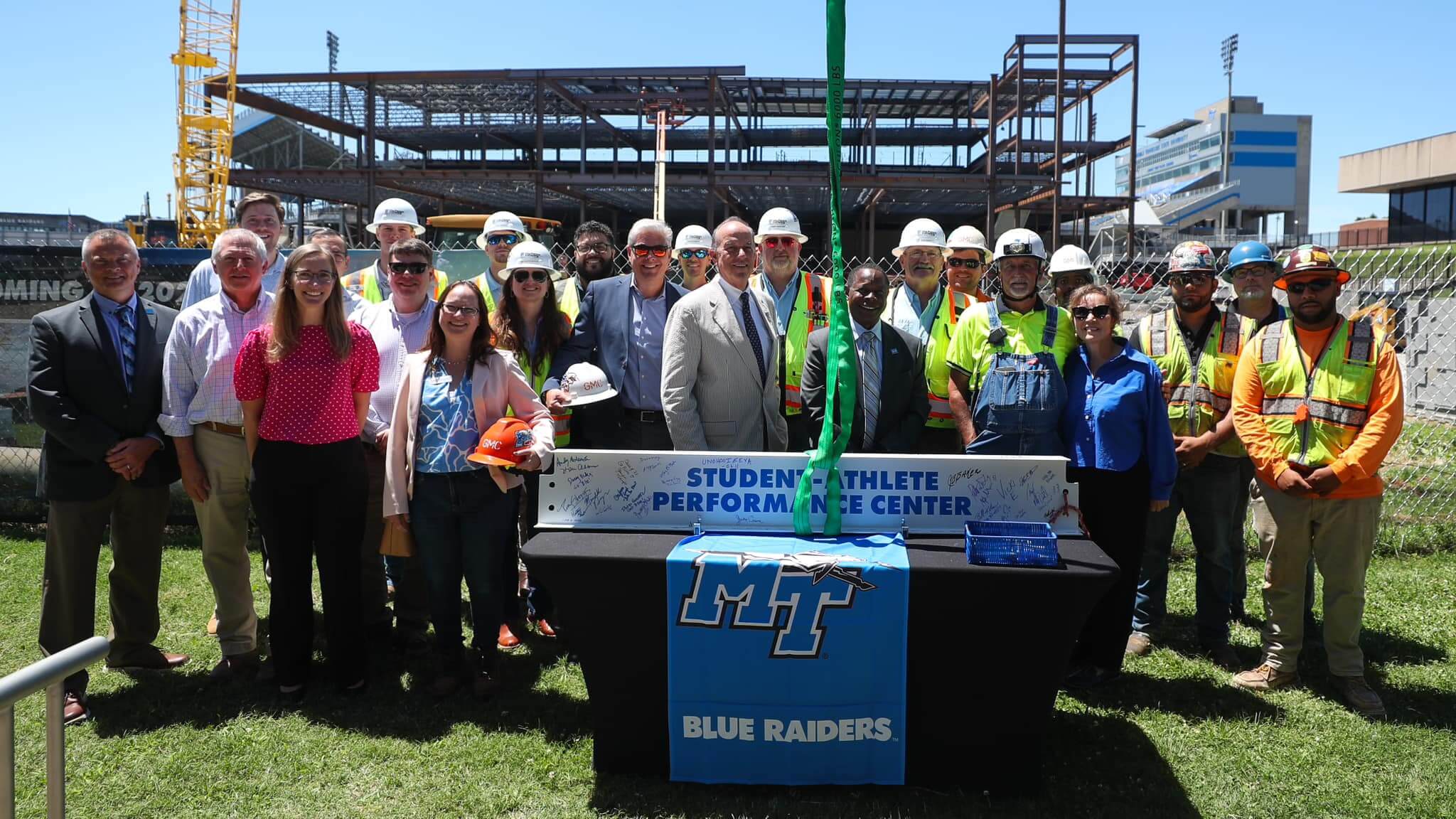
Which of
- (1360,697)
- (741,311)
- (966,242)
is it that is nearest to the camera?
(1360,697)

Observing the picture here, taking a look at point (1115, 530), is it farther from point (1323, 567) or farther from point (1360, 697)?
point (1360, 697)

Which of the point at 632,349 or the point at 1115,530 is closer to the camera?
the point at 1115,530

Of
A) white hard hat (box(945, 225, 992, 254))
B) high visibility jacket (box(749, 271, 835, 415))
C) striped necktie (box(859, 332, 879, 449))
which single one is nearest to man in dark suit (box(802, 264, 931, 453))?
striped necktie (box(859, 332, 879, 449))

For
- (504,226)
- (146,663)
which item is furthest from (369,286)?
(146,663)

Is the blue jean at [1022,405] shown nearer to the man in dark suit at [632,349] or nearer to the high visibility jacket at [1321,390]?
the high visibility jacket at [1321,390]

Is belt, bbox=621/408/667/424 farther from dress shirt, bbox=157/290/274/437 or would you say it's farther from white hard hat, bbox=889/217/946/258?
dress shirt, bbox=157/290/274/437

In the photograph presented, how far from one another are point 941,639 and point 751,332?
6.22ft

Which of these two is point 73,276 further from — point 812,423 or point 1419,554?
point 1419,554

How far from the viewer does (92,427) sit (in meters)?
4.45

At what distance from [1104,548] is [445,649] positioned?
3.24m

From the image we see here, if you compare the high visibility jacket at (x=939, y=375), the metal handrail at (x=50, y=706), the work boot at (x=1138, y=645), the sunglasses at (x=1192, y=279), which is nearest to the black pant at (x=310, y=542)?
the metal handrail at (x=50, y=706)

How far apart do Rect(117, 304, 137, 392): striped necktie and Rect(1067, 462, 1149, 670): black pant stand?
4.60 m

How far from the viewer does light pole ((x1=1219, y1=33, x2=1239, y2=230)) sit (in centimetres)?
6975

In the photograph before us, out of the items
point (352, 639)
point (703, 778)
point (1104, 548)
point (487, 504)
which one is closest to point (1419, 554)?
point (1104, 548)
